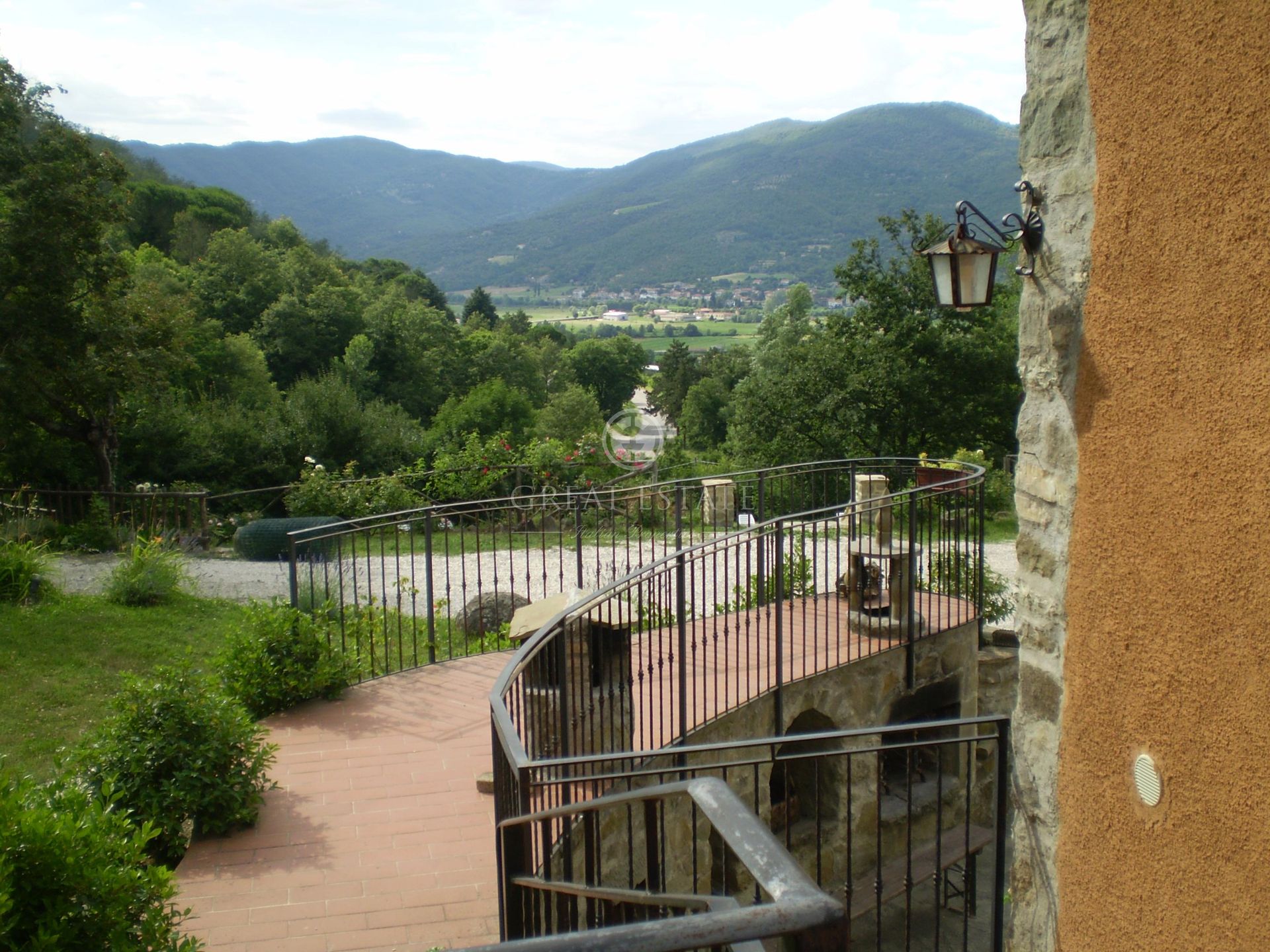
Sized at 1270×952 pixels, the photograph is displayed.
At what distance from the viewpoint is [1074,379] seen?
3.65m

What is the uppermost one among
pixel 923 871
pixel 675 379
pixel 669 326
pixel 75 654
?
pixel 669 326

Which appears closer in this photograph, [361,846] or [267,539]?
[361,846]

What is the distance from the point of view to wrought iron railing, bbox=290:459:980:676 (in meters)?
7.76

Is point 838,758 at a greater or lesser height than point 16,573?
lesser

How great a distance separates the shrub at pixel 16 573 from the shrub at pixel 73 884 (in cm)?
715

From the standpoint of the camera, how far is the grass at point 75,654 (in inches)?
266

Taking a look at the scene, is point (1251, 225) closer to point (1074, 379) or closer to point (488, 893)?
point (1074, 379)

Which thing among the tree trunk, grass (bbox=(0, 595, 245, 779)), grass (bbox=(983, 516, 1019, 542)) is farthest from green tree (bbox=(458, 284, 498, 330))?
grass (bbox=(0, 595, 245, 779))

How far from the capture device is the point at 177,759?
504cm

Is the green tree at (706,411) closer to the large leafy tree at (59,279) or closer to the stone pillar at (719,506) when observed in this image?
the stone pillar at (719,506)

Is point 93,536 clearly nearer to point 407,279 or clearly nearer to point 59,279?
point 59,279

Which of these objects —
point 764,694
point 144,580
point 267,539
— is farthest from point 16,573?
point 764,694

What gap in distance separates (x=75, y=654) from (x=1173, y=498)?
820 cm

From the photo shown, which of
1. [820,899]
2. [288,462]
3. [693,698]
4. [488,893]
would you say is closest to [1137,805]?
[820,899]
